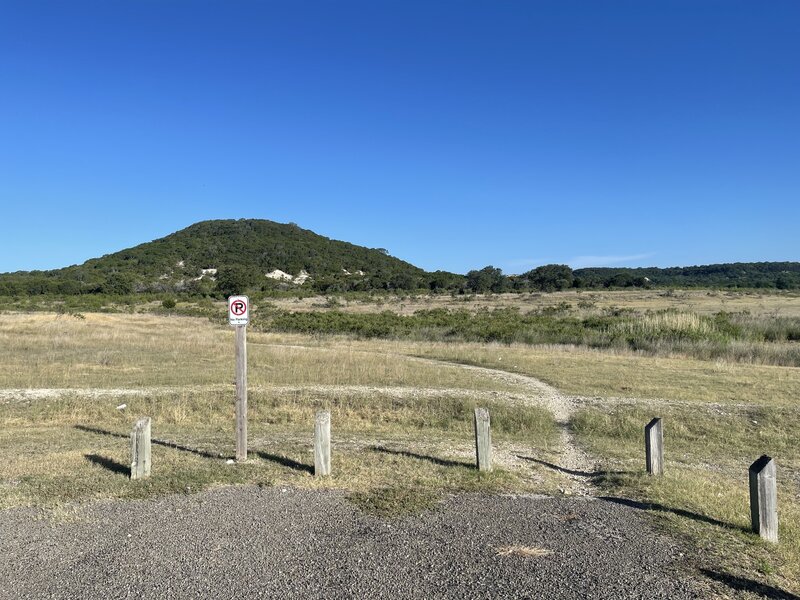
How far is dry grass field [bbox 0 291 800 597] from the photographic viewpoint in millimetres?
7145

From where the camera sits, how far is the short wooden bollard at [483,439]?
27.3ft

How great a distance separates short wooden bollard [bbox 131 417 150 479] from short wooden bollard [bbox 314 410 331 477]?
2107 mm

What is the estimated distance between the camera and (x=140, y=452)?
7.80m

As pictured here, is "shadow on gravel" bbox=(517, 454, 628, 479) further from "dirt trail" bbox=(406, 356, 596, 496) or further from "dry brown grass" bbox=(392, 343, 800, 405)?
"dry brown grass" bbox=(392, 343, 800, 405)

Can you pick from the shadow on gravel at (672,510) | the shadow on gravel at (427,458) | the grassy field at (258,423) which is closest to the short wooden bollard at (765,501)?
the shadow on gravel at (672,510)

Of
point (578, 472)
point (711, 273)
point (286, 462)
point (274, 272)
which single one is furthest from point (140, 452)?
point (711, 273)

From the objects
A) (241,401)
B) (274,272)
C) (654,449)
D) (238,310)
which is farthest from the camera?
(274,272)

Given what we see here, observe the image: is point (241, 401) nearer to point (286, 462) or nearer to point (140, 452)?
point (286, 462)

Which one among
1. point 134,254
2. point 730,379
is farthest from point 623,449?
point 134,254

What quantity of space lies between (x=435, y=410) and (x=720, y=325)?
76.0ft

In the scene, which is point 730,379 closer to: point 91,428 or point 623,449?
point 623,449

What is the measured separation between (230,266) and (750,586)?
114628 millimetres

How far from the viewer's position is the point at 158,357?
78.3ft

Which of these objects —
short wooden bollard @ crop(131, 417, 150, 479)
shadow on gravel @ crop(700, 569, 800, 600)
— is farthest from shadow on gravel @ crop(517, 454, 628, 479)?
short wooden bollard @ crop(131, 417, 150, 479)
